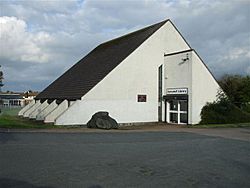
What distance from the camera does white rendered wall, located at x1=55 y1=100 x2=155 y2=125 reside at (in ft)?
90.5

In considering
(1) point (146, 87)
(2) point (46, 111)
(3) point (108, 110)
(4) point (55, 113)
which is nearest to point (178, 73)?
(1) point (146, 87)

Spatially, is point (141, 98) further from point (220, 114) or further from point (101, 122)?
point (220, 114)

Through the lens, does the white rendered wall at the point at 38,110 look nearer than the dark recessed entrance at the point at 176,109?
No

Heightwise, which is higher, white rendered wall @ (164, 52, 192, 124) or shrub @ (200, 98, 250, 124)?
white rendered wall @ (164, 52, 192, 124)

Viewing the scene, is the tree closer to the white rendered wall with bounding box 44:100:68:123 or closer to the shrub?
the shrub

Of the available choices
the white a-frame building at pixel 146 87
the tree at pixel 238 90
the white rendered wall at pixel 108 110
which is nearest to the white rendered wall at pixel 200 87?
the white a-frame building at pixel 146 87

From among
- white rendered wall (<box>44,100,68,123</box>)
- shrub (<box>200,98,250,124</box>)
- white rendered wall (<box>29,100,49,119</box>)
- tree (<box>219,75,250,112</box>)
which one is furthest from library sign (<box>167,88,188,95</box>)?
tree (<box>219,75,250,112</box>)

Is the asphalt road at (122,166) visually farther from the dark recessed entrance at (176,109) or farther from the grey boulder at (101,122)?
the dark recessed entrance at (176,109)

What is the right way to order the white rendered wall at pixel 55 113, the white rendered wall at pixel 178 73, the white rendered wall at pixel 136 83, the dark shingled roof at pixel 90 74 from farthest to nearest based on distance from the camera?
1. the dark shingled roof at pixel 90 74
2. the white rendered wall at pixel 178 73
3. the white rendered wall at pixel 136 83
4. the white rendered wall at pixel 55 113

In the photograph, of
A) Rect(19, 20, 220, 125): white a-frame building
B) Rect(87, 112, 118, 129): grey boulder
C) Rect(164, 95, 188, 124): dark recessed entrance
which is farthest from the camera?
Rect(164, 95, 188, 124): dark recessed entrance

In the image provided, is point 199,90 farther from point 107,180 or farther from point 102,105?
point 107,180

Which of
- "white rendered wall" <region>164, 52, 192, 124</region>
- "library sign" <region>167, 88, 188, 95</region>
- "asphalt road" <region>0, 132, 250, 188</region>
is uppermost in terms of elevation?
"white rendered wall" <region>164, 52, 192, 124</region>

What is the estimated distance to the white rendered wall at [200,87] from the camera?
97.4 feet

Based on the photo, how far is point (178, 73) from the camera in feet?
102
